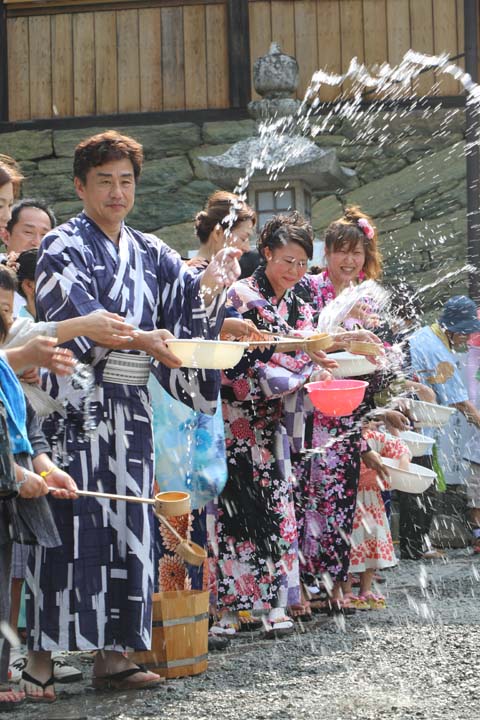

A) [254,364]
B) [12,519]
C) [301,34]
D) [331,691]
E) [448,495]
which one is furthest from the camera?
[301,34]

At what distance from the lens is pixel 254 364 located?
18.9ft

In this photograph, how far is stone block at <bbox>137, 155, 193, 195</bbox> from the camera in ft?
37.1

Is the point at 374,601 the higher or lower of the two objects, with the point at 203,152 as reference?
lower

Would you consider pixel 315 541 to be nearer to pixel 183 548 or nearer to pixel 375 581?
pixel 375 581

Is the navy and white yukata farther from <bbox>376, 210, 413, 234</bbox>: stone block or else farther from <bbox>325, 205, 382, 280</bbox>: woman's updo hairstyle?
<bbox>376, 210, 413, 234</bbox>: stone block

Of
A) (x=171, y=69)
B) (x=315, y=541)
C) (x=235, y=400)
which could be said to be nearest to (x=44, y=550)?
(x=235, y=400)

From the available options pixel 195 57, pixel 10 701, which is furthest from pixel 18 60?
pixel 10 701

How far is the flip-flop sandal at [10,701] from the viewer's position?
425 cm

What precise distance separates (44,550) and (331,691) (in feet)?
3.95

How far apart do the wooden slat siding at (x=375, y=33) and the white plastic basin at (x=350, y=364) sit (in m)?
5.57

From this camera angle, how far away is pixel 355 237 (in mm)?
6480

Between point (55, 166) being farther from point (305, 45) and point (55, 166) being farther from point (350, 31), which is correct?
point (350, 31)

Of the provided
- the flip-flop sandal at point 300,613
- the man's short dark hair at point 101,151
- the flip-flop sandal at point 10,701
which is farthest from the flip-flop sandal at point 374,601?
the man's short dark hair at point 101,151

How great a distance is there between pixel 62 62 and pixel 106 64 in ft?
1.43
